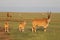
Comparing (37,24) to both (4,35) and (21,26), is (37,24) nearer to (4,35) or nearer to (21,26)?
(21,26)

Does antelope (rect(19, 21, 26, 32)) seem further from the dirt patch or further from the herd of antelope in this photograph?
the dirt patch

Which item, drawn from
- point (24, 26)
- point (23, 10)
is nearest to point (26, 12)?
point (23, 10)

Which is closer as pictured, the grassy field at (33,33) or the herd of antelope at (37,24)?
the grassy field at (33,33)

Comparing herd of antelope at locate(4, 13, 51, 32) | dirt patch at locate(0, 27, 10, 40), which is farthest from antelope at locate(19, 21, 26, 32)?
dirt patch at locate(0, 27, 10, 40)

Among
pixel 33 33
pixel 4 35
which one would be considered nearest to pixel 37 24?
pixel 33 33

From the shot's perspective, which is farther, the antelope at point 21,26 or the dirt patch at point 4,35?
the antelope at point 21,26

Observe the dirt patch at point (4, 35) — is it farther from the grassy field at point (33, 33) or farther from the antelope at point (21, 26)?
the antelope at point (21, 26)

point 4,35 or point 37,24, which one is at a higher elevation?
point 37,24

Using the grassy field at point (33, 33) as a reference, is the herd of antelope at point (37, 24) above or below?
above

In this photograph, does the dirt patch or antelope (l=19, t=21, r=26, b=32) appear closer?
the dirt patch

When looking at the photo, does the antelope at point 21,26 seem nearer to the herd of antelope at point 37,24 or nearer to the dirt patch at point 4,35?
the herd of antelope at point 37,24

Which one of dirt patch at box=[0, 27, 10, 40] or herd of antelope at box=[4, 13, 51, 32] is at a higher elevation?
herd of antelope at box=[4, 13, 51, 32]

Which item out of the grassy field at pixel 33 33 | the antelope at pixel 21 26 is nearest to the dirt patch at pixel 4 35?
the grassy field at pixel 33 33

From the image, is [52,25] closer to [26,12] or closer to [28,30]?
[28,30]
